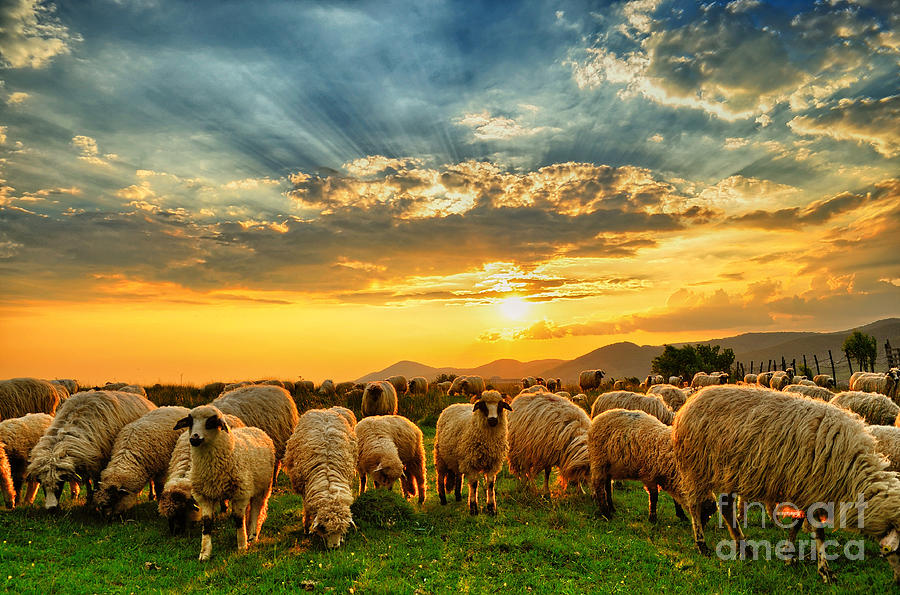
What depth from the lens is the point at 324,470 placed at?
9.09 metres

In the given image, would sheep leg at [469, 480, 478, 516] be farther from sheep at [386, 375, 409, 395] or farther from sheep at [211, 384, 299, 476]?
sheep at [386, 375, 409, 395]

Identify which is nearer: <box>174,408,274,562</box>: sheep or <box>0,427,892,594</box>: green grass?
Answer: <box>0,427,892,594</box>: green grass

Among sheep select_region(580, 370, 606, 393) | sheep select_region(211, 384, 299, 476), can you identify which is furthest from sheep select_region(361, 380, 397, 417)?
sheep select_region(580, 370, 606, 393)

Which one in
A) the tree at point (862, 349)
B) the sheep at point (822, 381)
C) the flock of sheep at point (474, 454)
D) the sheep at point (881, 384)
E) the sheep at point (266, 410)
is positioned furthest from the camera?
the tree at point (862, 349)

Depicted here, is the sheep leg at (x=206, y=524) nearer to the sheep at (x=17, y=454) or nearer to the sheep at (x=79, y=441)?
the sheep at (x=79, y=441)

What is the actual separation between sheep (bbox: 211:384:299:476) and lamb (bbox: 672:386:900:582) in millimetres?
9961

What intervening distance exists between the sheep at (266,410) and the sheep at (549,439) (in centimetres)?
632

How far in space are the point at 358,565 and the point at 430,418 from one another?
1702 cm

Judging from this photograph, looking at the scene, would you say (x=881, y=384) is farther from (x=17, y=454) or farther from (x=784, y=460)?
(x=17, y=454)

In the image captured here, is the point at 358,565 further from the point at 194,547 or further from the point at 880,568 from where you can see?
the point at 880,568

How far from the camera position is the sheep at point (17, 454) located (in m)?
11.0

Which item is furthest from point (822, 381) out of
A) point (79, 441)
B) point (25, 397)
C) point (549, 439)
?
point (25, 397)

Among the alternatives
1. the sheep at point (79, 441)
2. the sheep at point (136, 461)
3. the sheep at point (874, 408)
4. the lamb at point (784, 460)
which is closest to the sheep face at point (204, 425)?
the sheep at point (136, 461)

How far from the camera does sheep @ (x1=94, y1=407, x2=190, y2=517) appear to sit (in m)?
10.1
